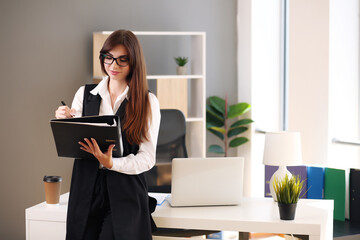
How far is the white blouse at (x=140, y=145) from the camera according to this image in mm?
2309

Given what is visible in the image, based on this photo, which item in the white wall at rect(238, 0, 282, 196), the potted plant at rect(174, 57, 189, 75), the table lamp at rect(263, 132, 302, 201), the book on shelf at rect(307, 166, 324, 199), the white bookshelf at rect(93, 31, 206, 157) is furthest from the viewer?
the white wall at rect(238, 0, 282, 196)

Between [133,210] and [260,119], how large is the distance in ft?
10.5

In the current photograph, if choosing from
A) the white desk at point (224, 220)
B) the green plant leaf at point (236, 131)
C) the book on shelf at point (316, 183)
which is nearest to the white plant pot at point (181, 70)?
the green plant leaf at point (236, 131)

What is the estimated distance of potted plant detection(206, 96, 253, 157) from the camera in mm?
5176

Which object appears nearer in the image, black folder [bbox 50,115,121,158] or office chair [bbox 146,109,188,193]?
black folder [bbox 50,115,121,158]

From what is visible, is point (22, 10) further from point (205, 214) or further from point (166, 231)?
point (205, 214)

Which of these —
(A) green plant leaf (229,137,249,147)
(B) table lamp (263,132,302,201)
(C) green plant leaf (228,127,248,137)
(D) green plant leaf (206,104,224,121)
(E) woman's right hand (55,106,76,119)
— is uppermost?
(E) woman's right hand (55,106,76,119)

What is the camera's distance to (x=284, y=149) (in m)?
2.89

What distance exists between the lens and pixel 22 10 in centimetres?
470

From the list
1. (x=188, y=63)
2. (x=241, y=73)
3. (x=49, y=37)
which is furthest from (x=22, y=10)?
(x=241, y=73)

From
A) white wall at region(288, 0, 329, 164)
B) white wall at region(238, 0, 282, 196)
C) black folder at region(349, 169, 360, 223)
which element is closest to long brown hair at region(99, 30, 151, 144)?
black folder at region(349, 169, 360, 223)

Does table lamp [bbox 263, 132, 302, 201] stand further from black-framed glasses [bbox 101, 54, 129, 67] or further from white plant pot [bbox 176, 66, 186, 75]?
white plant pot [bbox 176, 66, 186, 75]

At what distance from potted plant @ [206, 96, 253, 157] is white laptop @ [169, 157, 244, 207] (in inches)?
97.7

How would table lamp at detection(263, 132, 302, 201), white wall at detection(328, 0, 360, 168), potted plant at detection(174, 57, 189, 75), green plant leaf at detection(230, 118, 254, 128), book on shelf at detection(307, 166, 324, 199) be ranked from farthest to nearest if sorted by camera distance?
green plant leaf at detection(230, 118, 254, 128) < potted plant at detection(174, 57, 189, 75) < white wall at detection(328, 0, 360, 168) < book on shelf at detection(307, 166, 324, 199) < table lamp at detection(263, 132, 302, 201)
